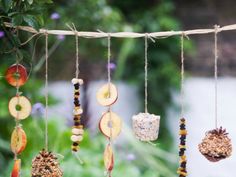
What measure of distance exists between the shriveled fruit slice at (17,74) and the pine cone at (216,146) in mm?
507

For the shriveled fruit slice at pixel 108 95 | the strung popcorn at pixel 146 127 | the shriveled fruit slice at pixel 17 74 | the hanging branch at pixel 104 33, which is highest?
the hanging branch at pixel 104 33

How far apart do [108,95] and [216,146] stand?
12.3 inches

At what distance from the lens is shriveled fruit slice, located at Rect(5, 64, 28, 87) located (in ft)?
4.48

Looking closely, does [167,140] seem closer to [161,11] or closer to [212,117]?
[212,117]

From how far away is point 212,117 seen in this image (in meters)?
3.39

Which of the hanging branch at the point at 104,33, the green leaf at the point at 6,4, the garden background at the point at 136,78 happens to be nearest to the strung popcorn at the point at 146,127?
the hanging branch at the point at 104,33

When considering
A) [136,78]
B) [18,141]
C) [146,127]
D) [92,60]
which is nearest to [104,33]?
[146,127]

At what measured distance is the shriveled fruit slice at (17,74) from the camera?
4.48ft

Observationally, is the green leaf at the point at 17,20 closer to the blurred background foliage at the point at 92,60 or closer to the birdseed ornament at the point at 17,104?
the blurred background foliage at the point at 92,60

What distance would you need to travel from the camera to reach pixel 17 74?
1374 mm

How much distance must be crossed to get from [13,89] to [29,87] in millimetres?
80

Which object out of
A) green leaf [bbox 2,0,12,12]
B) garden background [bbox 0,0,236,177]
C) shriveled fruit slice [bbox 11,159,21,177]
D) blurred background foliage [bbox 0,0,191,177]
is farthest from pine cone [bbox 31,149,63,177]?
garden background [bbox 0,0,236,177]

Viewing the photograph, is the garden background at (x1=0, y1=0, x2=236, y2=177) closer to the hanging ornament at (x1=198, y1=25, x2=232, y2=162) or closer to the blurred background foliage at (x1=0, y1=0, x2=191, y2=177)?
the blurred background foliage at (x1=0, y1=0, x2=191, y2=177)

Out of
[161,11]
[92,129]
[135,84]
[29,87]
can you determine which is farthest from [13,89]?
[161,11]
